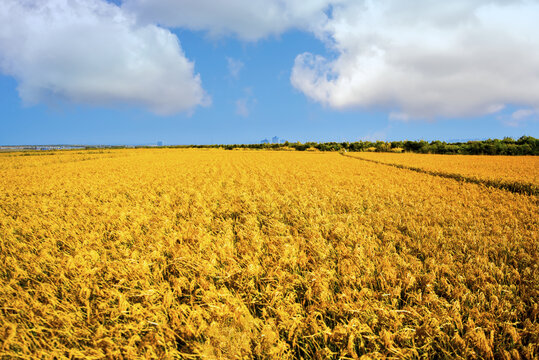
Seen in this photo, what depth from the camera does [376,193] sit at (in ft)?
26.9

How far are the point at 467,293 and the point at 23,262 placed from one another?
17.9 ft

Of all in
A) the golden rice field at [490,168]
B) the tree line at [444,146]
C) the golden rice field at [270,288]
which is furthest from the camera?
the tree line at [444,146]

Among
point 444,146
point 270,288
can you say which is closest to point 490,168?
point 270,288

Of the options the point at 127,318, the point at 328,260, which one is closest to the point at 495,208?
the point at 328,260

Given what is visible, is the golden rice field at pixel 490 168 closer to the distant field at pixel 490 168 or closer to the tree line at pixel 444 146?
the distant field at pixel 490 168

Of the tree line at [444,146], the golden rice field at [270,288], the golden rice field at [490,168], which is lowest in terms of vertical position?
the golden rice field at [270,288]

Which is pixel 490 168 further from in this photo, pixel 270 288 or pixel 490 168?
pixel 270 288

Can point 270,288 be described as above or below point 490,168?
below

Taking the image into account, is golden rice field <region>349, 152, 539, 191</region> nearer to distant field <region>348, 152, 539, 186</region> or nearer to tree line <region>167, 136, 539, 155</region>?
distant field <region>348, 152, 539, 186</region>

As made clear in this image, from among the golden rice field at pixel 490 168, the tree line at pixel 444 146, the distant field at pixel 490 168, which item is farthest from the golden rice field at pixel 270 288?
the tree line at pixel 444 146

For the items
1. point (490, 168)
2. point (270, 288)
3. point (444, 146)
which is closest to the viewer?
→ point (270, 288)

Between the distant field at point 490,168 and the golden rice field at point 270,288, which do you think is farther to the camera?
the distant field at point 490,168

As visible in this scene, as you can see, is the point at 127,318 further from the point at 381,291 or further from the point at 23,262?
the point at 381,291

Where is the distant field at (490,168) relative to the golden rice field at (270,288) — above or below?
above
